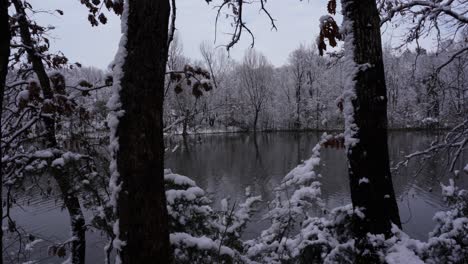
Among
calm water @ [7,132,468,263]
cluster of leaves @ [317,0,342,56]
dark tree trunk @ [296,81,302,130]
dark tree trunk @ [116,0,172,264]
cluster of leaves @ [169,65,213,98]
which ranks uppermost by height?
dark tree trunk @ [296,81,302,130]

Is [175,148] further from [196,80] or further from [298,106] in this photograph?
[298,106]

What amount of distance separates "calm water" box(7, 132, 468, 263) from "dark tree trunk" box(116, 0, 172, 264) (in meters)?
2.71

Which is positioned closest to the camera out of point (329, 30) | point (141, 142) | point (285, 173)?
point (141, 142)

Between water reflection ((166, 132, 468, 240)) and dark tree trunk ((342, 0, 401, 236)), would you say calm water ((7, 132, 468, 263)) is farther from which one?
dark tree trunk ((342, 0, 401, 236))

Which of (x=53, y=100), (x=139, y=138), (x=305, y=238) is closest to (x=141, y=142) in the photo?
(x=139, y=138)

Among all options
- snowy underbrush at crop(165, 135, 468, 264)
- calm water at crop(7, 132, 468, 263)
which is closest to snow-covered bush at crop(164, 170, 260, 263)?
snowy underbrush at crop(165, 135, 468, 264)

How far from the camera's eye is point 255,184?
1541 cm

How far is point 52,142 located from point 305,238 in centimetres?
365

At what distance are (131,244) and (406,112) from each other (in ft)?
158

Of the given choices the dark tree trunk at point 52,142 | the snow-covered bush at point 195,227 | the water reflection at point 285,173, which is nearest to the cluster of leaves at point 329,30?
the snow-covered bush at point 195,227

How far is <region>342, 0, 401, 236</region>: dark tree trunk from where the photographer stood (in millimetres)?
2773

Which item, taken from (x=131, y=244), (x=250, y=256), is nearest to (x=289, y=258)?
(x=250, y=256)

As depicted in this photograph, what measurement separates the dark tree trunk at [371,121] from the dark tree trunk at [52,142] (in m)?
3.54

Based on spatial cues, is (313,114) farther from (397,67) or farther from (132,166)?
(132,166)
